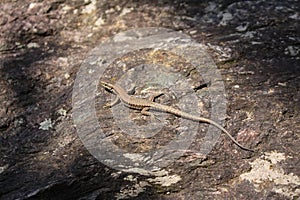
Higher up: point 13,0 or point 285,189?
point 13,0

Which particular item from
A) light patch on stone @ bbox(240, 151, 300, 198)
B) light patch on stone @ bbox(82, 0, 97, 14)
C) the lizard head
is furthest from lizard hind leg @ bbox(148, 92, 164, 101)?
light patch on stone @ bbox(82, 0, 97, 14)

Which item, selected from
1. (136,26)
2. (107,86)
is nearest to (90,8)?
(136,26)

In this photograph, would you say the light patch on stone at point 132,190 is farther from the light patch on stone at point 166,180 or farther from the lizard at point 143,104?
the lizard at point 143,104

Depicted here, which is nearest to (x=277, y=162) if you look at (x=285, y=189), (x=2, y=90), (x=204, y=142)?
(x=285, y=189)

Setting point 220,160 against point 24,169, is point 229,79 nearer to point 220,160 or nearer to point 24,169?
point 220,160

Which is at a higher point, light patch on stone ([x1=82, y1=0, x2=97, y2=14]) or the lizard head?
light patch on stone ([x1=82, y1=0, x2=97, y2=14])

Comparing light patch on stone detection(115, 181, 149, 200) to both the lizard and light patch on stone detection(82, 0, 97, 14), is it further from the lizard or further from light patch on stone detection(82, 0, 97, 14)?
light patch on stone detection(82, 0, 97, 14)

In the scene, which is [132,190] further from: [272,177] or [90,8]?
[90,8]

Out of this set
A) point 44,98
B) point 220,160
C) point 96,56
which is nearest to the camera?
point 220,160
